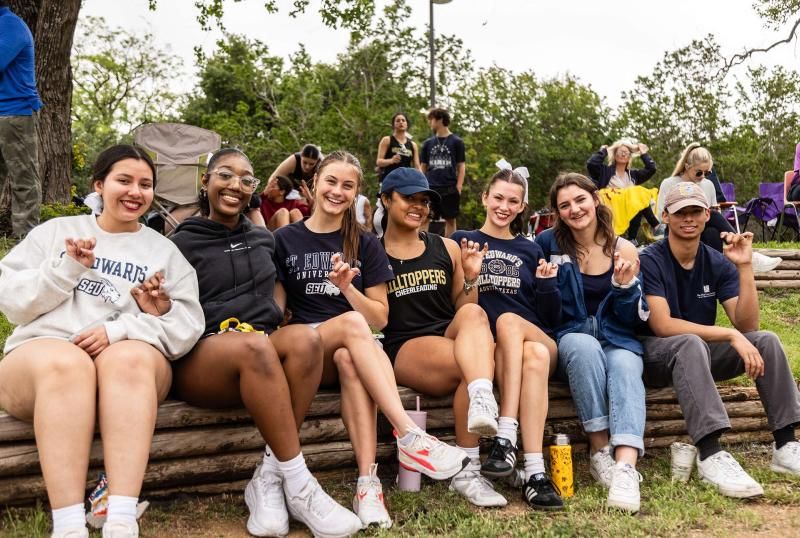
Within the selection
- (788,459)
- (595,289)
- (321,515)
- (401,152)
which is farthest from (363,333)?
(401,152)

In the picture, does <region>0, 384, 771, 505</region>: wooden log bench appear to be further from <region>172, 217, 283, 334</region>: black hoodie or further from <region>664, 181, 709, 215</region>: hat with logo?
<region>664, 181, 709, 215</region>: hat with logo

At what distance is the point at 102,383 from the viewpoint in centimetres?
280

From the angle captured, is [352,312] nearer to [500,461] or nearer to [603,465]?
[500,461]

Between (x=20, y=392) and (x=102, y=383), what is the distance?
1.15ft

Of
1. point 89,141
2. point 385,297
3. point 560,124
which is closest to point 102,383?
point 385,297

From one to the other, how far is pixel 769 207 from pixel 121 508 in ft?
44.7

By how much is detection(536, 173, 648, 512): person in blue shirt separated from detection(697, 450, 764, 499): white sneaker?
35 centimetres

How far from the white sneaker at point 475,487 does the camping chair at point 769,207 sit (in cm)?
1155

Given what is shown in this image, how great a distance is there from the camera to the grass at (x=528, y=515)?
305cm

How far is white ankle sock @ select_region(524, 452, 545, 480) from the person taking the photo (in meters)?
3.49

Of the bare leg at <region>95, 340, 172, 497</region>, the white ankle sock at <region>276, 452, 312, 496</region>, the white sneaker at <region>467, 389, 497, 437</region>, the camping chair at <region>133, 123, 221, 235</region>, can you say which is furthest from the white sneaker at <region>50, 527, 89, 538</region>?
the camping chair at <region>133, 123, 221, 235</region>

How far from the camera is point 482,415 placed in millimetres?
3268

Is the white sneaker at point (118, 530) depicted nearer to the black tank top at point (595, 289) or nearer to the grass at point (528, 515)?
the grass at point (528, 515)

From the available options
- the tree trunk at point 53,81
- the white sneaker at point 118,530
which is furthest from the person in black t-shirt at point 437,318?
the tree trunk at point 53,81
